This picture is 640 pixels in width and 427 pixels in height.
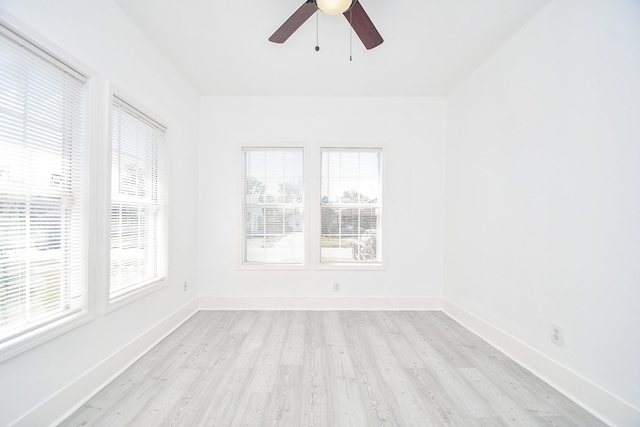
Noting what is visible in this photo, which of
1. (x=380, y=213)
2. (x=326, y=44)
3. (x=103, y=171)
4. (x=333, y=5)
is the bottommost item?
(x=380, y=213)

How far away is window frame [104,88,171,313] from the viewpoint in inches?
78.0

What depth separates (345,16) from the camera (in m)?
1.87

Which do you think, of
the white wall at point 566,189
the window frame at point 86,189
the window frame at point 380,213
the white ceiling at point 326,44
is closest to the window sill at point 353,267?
the window frame at point 380,213

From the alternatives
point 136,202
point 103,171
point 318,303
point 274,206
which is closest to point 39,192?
point 103,171

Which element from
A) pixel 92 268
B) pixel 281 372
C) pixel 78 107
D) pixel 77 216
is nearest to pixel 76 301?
pixel 92 268

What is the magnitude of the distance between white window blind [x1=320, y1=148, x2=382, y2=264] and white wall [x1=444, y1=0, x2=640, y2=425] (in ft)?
3.96

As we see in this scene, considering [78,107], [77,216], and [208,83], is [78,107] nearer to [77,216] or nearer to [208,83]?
[77,216]

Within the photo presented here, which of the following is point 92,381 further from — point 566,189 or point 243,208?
point 566,189

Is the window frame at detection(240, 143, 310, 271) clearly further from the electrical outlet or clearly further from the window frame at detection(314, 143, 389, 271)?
the electrical outlet

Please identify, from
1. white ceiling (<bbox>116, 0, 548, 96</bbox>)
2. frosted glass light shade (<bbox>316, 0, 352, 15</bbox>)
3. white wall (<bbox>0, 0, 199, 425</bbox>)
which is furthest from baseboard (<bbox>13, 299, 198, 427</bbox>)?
frosted glass light shade (<bbox>316, 0, 352, 15</bbox>)

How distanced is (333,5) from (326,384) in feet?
8.08

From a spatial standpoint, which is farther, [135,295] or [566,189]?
[135,295]

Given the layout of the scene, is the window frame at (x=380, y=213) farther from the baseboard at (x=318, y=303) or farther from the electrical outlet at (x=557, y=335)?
the electrical outlet at (x=557, y=335)

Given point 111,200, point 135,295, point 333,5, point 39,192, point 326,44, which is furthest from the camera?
point 326,44
